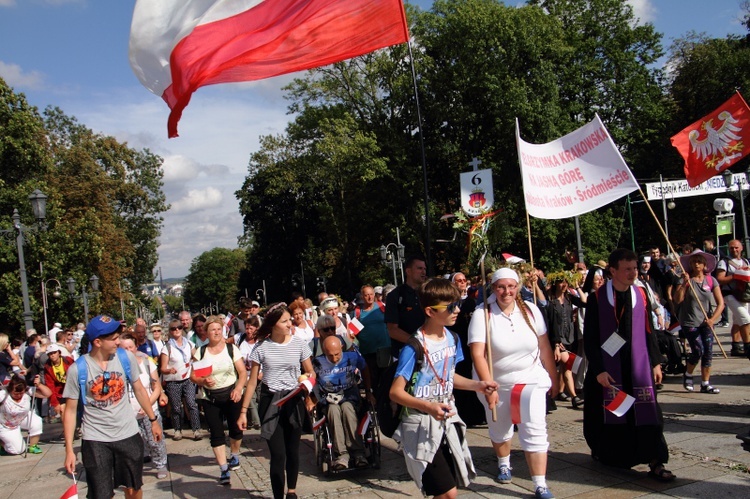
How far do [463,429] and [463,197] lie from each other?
16956 millimetres

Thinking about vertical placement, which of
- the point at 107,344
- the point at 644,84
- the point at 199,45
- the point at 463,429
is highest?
the point at 644,84

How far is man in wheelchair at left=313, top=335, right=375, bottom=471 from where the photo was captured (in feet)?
21.3

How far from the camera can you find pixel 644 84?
33.8 m

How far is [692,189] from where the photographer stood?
17891 millimetres

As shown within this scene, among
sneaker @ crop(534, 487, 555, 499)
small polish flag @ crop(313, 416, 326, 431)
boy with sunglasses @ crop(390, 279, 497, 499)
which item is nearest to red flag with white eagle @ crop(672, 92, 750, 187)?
sneaker @ crop(534, 487, 555, 499)

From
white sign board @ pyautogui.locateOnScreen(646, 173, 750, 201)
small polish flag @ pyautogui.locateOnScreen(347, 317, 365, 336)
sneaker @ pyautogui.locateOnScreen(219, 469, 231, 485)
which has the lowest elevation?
sneaker @ pyautogui.locateOnScreen(219, 469, 231, 485)

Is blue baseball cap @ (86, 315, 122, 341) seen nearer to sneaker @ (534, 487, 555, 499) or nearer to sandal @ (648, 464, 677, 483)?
sneaker @ (534, 487, 555, 499)

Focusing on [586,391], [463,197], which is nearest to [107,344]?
[586,391]

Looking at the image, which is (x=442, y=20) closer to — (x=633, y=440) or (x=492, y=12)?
(x=492, y=12)

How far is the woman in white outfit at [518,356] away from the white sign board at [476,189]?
610 inches

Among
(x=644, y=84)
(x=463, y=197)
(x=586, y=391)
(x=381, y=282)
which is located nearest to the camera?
(x=586, y=391)

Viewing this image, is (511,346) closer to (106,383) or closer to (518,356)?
(518,356)

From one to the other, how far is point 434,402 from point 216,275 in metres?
135

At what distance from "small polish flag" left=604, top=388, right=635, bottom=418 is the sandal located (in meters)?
0.47
